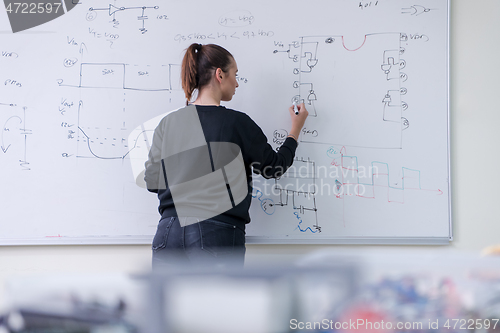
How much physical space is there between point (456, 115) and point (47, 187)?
5.98 ft

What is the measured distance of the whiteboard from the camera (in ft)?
5.08

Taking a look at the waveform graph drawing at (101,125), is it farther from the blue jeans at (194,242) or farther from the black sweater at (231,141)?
the blue jeans at (194,242)

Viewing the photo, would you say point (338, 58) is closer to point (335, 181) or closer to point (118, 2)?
point (335, 181)

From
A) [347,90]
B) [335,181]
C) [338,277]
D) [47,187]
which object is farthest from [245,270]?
[47,187]

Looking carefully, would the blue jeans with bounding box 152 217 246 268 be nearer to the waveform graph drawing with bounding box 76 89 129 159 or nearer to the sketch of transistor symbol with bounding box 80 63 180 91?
the waveform graph drawing with bounding box 76 89 129 159

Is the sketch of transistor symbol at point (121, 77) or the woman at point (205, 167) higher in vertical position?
the sketch of transistor symbol at point (121, 77)

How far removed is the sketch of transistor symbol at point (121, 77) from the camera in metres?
1.56

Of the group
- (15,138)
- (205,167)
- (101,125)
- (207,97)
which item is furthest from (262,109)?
(15,138)

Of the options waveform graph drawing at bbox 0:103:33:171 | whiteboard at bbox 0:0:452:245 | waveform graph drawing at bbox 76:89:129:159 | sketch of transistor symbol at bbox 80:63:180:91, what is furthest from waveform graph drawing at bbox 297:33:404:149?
waveform graph drawing at bbox 0:103:33:171

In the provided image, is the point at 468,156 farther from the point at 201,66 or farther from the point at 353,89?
the point at 201,66

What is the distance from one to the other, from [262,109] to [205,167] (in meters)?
0.53

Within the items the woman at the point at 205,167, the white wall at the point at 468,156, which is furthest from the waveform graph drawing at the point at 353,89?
the woman at the point at 205,167

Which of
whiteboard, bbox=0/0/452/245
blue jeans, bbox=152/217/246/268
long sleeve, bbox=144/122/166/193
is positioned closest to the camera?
blue jeans, bbox=152/217/246/268

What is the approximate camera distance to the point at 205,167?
44.9 inches
